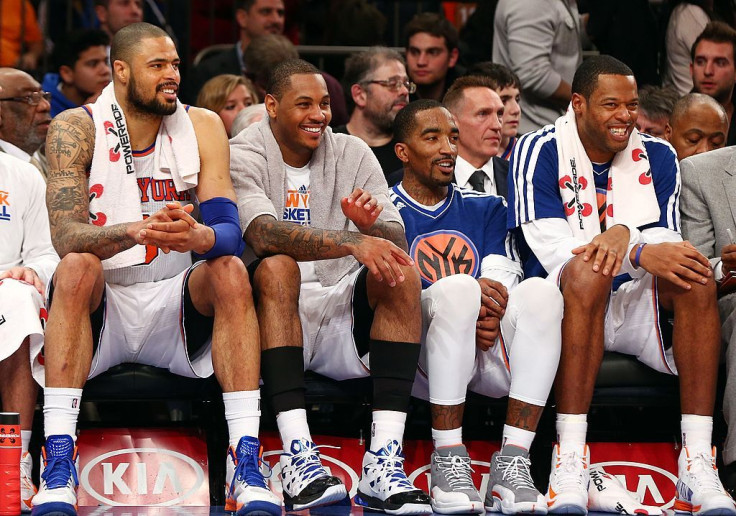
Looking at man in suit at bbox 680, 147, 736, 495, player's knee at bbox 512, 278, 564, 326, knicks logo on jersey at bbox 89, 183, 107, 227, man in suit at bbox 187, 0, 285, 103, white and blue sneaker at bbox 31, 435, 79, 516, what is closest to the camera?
white and blue sneaker at bbox 31, 435, 79, 516

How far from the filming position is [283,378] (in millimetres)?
3898

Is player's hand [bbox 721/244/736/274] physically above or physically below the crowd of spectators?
below

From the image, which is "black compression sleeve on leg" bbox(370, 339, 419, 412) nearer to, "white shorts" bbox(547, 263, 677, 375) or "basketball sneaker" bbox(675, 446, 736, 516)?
"white shorts" bbox(547, 263, 677, 375)

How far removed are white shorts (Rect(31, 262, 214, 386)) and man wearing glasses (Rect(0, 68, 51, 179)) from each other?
57.4 inches

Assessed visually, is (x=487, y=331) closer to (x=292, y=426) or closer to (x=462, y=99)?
(x=292, y=426)

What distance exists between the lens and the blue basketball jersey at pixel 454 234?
4.49 meters

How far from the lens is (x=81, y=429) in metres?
4.29

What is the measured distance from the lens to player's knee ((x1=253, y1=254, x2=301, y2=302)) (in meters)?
3.93

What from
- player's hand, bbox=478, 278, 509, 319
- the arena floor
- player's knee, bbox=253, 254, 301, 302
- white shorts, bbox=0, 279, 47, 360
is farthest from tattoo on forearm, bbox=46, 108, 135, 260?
player's hand, bbox=478, 278, 509, 319

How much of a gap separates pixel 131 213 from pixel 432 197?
4.02 feet

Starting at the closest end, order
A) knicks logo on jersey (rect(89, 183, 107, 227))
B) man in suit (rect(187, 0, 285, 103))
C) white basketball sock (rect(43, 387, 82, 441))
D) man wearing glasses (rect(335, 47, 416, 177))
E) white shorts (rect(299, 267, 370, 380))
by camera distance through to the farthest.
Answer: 1. white basketball sock (rect(43, 387, 82, 441))
2. knicks logo on jersey (rect(89, 183, 107, 227))
3. white shorts (rect(299, 267, 370, 380))
4. man wearing glasses (rect(335, 47, 416, 177))
5. man in suit (rect(187, 0, 285, 103))

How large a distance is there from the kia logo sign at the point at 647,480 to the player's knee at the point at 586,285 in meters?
0.69

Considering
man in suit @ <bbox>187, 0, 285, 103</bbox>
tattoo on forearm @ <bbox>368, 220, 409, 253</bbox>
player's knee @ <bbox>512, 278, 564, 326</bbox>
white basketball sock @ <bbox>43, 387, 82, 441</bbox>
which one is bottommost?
white basketball sock @ <bbox>43, 387, 82, 441</bbox>

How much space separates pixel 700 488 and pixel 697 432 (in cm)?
24
